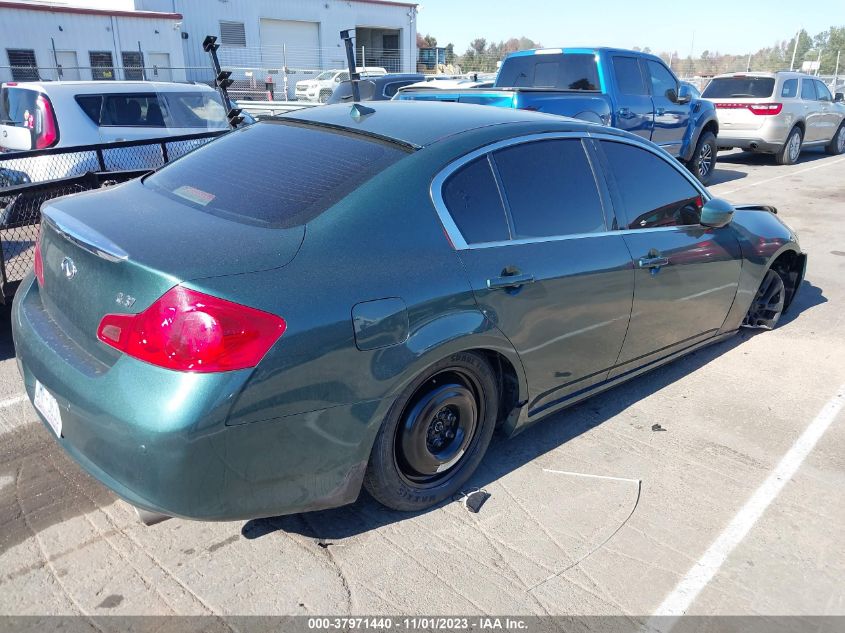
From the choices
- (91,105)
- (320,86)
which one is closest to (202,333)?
(91,105)

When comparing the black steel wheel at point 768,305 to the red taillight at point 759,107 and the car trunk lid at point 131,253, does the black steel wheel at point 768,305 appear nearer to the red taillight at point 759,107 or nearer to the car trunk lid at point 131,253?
the car trunk lid at point 131,253

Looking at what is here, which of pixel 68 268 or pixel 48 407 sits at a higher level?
pixel 68 268

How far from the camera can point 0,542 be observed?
2.75 m

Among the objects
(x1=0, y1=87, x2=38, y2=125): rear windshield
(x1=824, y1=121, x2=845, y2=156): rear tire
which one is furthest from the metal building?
(x1=824, y1=121, x2=845, y2=156): rear tire

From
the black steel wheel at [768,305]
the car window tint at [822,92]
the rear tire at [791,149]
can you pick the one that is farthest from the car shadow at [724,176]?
the black steel wheel at [768,305]

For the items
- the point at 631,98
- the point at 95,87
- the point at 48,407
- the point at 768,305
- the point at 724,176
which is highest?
the point at 95,87

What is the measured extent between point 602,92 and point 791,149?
26.8 feet

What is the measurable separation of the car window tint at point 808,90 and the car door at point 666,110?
5.71 meters

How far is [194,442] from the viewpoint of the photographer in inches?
86.4

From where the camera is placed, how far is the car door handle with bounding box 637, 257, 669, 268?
11.9ft

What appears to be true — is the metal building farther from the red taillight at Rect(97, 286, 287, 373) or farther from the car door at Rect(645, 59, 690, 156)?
the red taillight at Rect(97, 286, 287, 373)

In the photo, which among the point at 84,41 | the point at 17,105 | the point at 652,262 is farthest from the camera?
the point at 84,41

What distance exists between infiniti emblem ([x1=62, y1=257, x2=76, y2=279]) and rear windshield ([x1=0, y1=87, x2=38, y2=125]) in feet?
21.5

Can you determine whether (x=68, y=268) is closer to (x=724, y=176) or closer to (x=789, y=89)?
(x=724, y=176)
